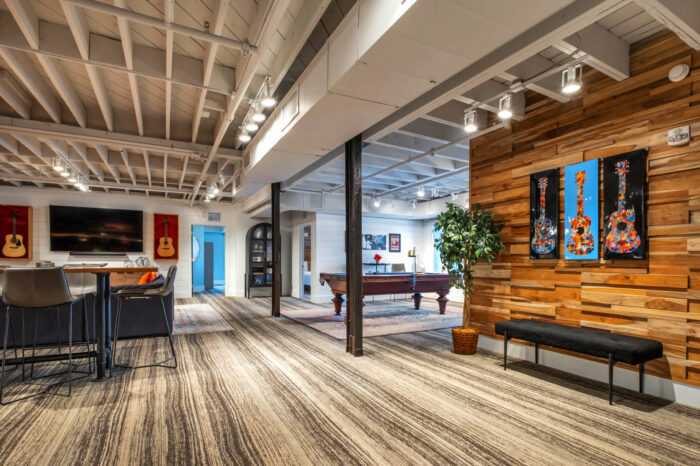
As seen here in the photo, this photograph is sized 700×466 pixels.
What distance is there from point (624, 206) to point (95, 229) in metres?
11.4

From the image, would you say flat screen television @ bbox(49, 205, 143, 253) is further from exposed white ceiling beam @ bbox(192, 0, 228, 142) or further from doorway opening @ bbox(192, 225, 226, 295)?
exposed white ceiling beam @ bbox(192, 0, 228, 142)

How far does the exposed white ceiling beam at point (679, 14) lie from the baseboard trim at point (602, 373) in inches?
111

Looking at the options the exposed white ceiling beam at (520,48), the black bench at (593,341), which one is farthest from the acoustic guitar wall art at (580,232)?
the exposed white ceiling beam at (520,48)

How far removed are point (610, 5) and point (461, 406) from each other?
119 inches

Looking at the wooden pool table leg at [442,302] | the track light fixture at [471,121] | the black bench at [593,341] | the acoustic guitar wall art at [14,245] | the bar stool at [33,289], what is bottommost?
the wooden pool table leg at [442,302]

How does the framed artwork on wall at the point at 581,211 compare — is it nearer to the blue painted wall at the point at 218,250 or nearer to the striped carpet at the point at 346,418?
the striped carpet at the point at 346,418

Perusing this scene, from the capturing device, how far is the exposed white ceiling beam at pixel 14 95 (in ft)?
13.2

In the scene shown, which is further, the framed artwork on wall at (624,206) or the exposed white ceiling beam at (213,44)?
the framed artwork on wall at (624,206)

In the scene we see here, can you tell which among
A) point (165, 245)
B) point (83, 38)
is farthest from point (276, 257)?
point (83, 38)

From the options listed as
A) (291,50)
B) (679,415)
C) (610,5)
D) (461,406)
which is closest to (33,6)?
(291,50)

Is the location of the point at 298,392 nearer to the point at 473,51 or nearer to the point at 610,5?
the point at 473,51

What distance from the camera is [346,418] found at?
2.73m

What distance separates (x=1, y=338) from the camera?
4.55m

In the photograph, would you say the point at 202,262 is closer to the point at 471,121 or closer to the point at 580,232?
the point at 471,121
